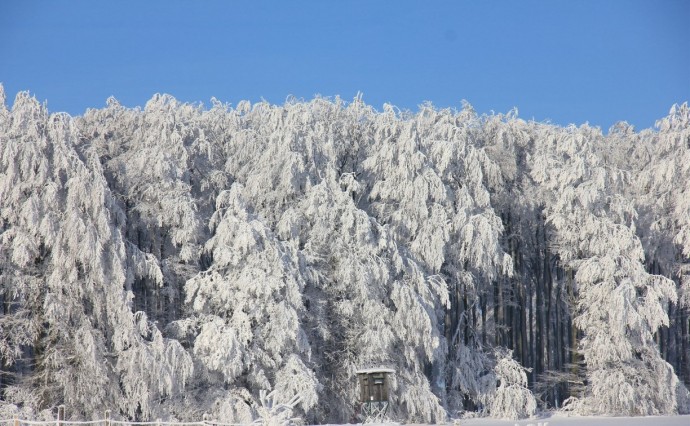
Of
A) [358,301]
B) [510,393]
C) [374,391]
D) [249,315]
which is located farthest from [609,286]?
[249,315]

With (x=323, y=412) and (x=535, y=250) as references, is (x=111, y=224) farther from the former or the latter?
(x=535, y=250)

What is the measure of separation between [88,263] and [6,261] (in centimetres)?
224

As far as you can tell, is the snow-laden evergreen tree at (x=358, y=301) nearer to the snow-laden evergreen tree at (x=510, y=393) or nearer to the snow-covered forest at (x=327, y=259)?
the snow-covered forest at (x=327, y=259)

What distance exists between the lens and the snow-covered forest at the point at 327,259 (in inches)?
1062

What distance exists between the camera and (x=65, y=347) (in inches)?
1061

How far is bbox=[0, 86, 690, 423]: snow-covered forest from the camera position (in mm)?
26984

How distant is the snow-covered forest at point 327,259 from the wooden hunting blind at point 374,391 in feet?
7.63

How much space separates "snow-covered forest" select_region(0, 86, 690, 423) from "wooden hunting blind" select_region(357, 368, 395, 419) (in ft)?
7.63

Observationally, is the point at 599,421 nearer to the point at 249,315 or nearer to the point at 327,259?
the point at 327,259

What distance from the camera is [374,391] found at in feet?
84.0

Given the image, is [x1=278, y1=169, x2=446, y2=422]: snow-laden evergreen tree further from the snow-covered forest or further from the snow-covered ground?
the snow-covered ground

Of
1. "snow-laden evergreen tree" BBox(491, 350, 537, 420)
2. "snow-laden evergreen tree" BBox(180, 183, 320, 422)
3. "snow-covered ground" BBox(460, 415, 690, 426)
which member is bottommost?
"snow-covered ground" BBox(460, 415, 690, 426)

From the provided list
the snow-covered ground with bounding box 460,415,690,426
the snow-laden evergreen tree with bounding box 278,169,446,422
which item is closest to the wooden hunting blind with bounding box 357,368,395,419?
the snow-laden evergreen tree with bounding box 278,169,446,422

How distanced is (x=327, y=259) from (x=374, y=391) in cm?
638
